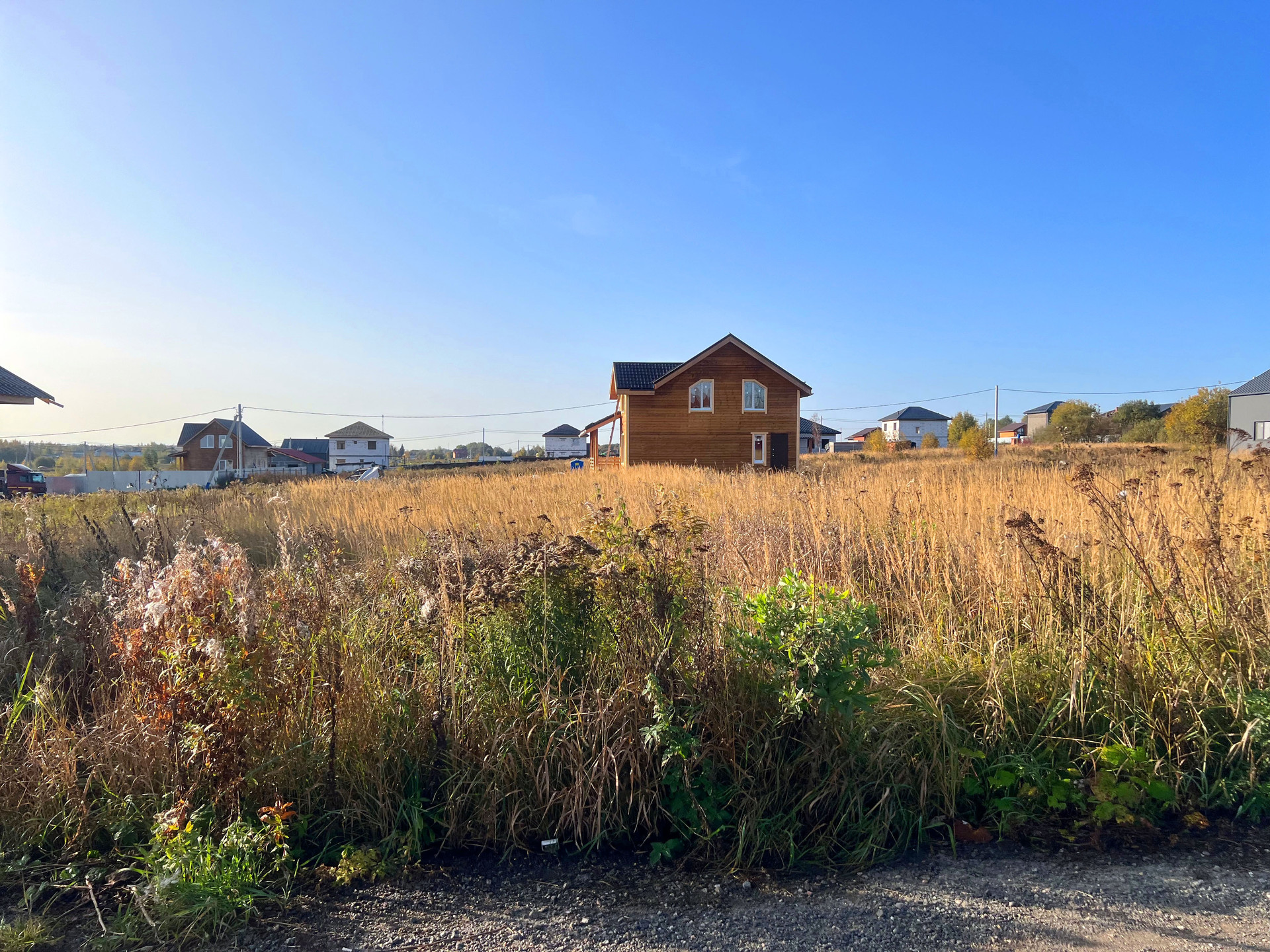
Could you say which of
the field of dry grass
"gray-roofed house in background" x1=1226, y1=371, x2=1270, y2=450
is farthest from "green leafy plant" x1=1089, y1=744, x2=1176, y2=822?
"gray-roofed house in background" x1=1226, y1=371, x2=1270, y2=450

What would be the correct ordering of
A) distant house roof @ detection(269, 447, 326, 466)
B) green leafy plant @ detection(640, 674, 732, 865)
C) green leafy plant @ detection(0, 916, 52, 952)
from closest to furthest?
green leafy plant @ detection(0, 916, 52, 952)
green leafy plant @ detection(640, 674, 732, 865)
distant house roof @ detection(269, 447, 326, 466)

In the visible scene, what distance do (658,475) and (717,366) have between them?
43.5ft

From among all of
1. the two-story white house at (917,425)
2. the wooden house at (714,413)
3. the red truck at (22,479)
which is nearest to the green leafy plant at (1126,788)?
the wooden house at (714,413)

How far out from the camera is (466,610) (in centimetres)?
345

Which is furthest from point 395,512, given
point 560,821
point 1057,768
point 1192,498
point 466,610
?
point 1192,498

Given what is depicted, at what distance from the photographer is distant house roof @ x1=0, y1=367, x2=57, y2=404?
40.2 ft

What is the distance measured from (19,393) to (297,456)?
6524 centimetres

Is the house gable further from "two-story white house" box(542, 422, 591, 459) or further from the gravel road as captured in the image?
"two-story white house" box(542, 422, 591, 459)

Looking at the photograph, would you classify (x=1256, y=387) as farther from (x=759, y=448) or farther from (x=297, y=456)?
(x=297, y=456)

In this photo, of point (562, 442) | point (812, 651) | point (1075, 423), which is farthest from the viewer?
point (562, 442)

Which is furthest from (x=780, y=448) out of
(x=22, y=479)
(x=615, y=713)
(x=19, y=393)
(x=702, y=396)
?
(x=22, y=479)

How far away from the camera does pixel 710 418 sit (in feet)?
92.0

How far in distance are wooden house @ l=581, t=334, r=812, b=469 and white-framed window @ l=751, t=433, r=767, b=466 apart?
3 cm

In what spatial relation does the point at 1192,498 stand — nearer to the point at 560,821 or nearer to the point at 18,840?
the point at 560,821
